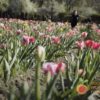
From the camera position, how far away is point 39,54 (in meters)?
2.92

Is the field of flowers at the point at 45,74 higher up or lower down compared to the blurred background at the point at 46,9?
higher up

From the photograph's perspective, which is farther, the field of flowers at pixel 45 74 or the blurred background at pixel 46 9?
the blurred background at pixel 46 9

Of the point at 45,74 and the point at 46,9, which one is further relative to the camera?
the point at 46,9

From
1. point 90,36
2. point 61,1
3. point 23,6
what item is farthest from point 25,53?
point 61,1

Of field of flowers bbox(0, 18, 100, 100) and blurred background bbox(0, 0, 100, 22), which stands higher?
field of flowers bbox(0, 18, 100, 100)

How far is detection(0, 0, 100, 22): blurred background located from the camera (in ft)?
117

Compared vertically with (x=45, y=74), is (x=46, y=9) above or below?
below

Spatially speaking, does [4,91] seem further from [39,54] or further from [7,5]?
[7,5]

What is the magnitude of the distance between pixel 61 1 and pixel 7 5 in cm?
1619

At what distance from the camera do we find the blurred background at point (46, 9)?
3581 cm

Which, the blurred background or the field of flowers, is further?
the blurred background

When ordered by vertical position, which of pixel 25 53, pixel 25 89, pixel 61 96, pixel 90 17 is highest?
pixel 25 89

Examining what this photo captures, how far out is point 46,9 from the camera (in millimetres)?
42250

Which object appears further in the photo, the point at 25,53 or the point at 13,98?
the point at 25,53
